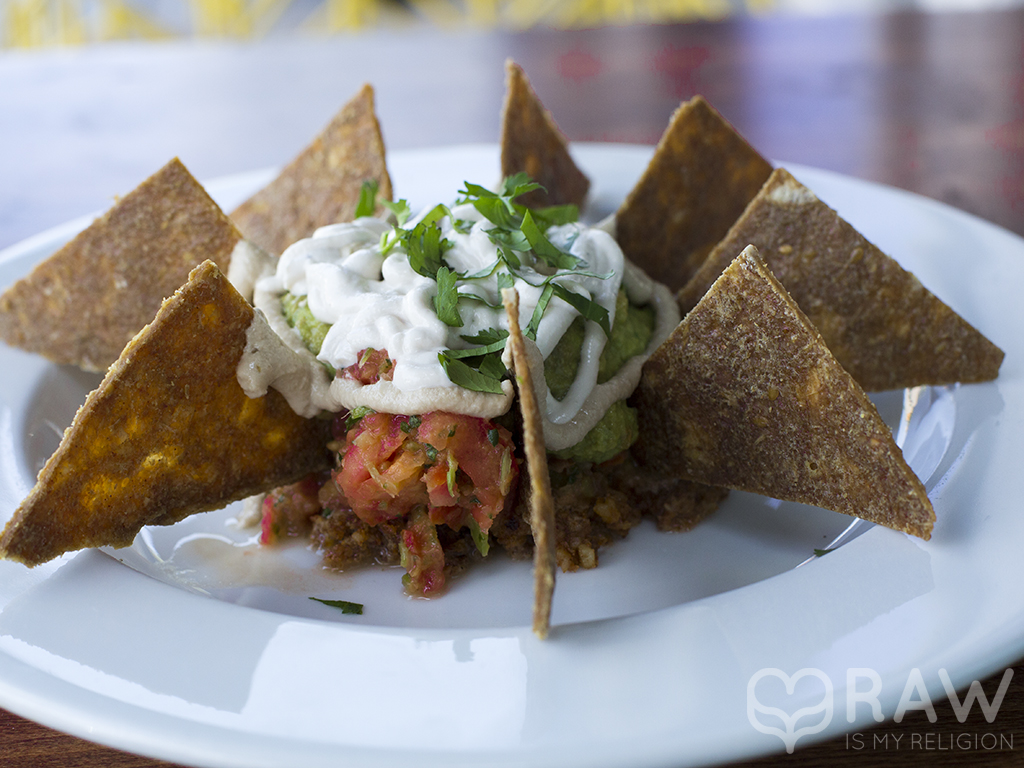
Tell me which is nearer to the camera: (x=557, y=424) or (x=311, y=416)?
(x=557, y=424)

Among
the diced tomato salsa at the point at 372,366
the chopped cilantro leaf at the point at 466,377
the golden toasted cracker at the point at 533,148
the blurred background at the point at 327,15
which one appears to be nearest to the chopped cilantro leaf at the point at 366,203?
the golden toasted cracker at the point at 533,148

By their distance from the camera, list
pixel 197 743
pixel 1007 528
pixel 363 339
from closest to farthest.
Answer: pixel 197 743 < pixel 1007 528 < pixel 363 339

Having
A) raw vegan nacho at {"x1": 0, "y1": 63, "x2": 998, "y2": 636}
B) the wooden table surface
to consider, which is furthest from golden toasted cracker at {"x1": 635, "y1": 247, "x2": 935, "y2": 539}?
the wooden table surface

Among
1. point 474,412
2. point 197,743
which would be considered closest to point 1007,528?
point 474,412

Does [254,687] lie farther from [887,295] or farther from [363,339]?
[887,295]

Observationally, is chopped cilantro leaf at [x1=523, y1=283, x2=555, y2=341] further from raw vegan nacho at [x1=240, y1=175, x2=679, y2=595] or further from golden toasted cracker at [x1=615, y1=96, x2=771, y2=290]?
golden toasted cracker at [x1=615, y1=96, x2=771, y2=290]

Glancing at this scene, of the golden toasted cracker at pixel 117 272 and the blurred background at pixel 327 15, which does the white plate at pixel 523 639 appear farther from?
the blurred background at pixel 327 15
